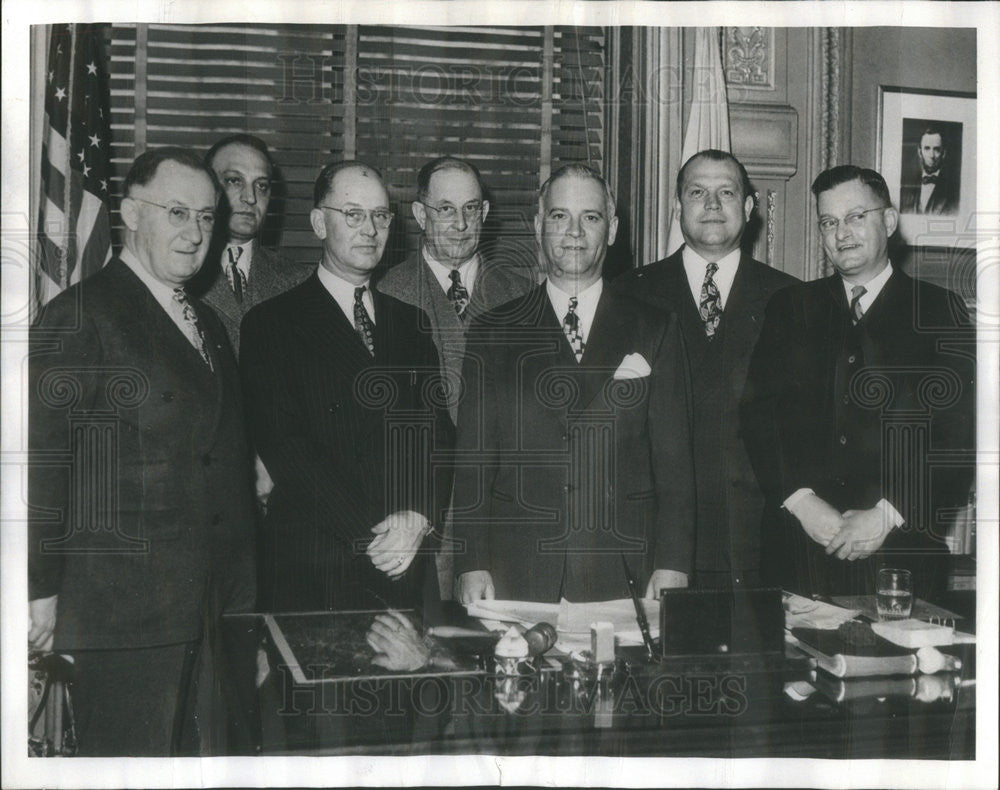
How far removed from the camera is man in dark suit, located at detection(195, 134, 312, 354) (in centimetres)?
268

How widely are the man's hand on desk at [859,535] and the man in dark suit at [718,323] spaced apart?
23 centimetres

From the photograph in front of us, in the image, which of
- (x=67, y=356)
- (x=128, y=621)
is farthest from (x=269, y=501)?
(x=67, y=356)

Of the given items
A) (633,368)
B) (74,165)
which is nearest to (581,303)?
(633,368)

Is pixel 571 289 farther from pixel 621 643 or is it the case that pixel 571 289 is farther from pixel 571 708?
pixel 571 708

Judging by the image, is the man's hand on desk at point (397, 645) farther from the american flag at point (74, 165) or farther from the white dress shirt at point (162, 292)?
the american flag at point (74, 165)

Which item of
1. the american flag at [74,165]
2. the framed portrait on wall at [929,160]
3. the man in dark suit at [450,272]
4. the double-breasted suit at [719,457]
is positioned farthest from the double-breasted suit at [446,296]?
the framed portrait on wall at [929,160]

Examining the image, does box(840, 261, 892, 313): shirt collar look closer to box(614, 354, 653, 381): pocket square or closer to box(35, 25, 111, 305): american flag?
box(614, 354, 653, 381): pocket square

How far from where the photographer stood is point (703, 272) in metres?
2.77

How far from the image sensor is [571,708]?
2.71 m

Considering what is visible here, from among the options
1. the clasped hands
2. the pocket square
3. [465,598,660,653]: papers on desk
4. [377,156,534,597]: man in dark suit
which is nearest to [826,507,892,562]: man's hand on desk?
the clasped hands

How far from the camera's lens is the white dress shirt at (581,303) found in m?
2.73

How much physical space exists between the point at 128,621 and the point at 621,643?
1.32 metres

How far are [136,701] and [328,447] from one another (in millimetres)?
856

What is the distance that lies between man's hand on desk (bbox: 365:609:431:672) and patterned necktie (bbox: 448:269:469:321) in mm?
856
